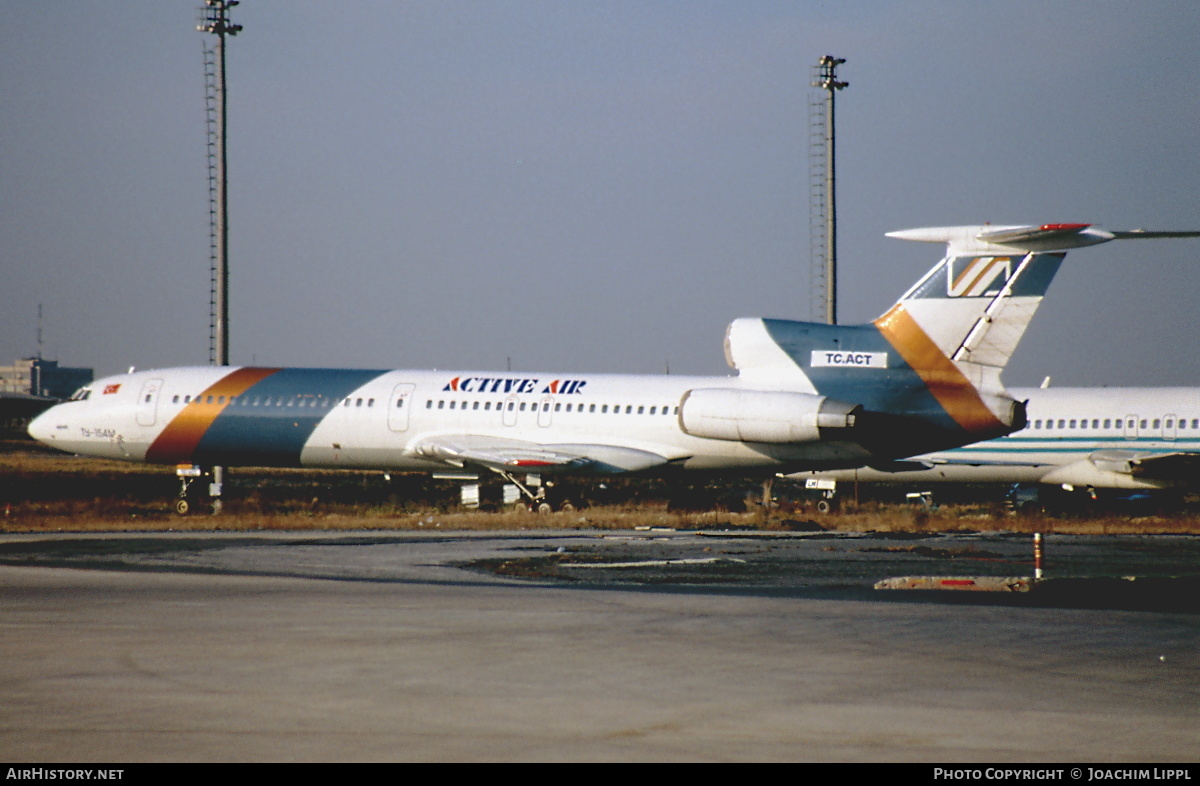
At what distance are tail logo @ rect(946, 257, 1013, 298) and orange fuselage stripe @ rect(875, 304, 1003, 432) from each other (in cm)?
124

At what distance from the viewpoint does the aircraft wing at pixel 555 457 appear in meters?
32.0

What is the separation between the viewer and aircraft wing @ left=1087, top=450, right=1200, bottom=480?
1340 inches

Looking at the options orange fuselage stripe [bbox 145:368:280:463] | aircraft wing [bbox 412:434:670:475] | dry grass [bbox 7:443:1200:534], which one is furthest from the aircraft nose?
aircraft wing [bbox 412:434:670:475]

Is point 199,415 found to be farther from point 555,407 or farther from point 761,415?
point 761,415

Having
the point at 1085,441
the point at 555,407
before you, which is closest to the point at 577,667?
the point at 555,407

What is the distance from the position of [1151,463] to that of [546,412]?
15.7 meters

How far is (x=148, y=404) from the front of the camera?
35.5 metres

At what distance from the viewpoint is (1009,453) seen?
119 feet

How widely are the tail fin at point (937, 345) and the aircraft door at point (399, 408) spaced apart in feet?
28.5

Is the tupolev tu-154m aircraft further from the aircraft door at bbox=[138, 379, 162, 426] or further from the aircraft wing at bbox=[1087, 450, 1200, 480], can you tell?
the aircraft wing at bbox=[1087, 450, 1200, 480]

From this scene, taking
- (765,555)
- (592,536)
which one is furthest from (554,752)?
(592,536)

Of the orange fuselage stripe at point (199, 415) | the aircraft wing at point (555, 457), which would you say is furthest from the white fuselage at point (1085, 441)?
the orange fuselage stripe at point (199, 415)
